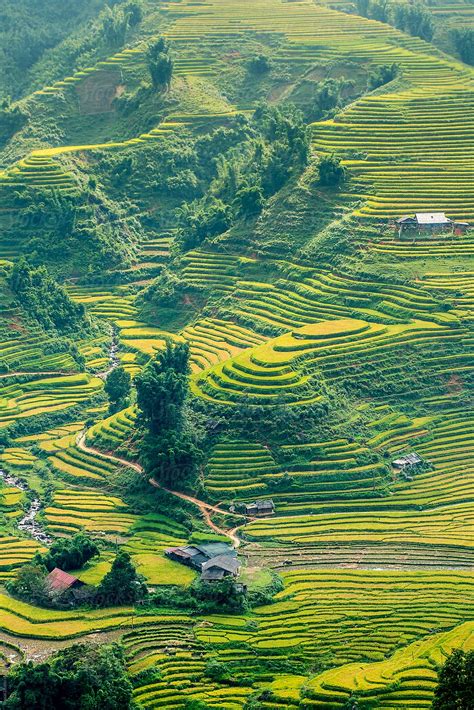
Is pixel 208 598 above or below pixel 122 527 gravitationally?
above

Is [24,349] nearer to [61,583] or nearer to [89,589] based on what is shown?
[61,583]

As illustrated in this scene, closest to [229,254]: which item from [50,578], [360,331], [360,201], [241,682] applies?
[360,201]

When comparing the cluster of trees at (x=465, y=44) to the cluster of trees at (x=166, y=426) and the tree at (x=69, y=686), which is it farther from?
the tree at (x=69, y=686)

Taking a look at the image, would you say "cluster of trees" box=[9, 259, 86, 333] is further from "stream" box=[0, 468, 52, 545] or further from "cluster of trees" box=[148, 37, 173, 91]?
"cluster of trees" box=[148, 37, 173, 91]

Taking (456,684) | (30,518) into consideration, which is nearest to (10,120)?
(30,518)

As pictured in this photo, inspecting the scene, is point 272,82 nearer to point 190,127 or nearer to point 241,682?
point 190,127

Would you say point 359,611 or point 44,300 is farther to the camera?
point 44,300
